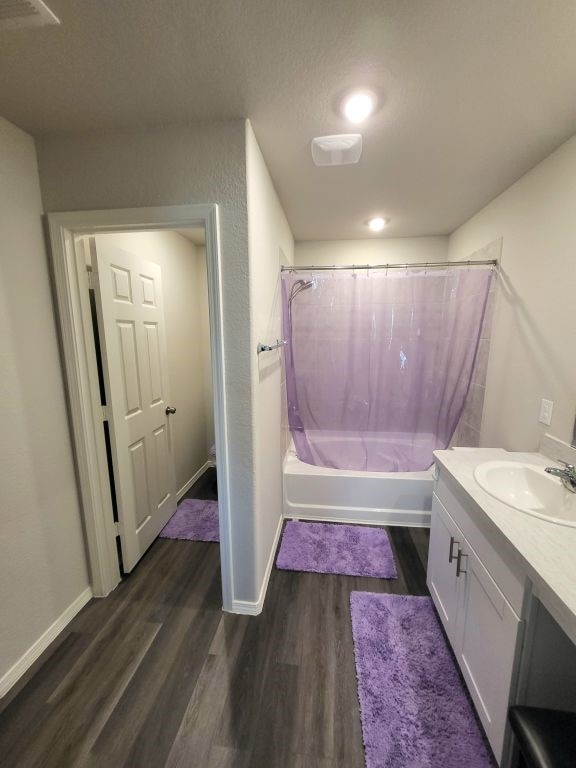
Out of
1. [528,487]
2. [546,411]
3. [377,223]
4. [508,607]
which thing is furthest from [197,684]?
[377,223]

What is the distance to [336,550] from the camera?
2.03m

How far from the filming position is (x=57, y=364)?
1.49 metres

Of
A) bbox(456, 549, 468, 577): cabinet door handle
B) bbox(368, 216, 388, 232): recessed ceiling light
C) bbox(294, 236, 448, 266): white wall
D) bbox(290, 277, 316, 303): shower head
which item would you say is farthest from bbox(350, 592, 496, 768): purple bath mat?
bbox(294, 236, 448, 266): white wall

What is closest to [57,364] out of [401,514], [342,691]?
[342,691]

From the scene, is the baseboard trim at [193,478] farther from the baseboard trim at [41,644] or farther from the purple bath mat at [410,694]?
the purple bath mat at [410,694]

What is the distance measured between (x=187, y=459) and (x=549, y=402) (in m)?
2.68

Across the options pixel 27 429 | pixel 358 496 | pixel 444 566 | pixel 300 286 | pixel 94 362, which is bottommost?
pixel 358 496

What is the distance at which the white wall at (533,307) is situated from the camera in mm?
1445

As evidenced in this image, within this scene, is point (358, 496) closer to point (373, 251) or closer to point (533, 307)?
point (533, 307)

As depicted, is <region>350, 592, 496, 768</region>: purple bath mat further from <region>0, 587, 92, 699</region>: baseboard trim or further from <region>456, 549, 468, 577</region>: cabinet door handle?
<region>0, 587, 92, 699</region>: baseboard trim

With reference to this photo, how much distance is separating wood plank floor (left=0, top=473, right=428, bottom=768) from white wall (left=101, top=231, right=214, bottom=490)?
1.19 m

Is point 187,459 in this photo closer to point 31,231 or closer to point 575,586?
point 31,231

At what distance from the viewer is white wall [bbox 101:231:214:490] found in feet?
7.86

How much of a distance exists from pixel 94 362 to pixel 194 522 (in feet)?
4.80
